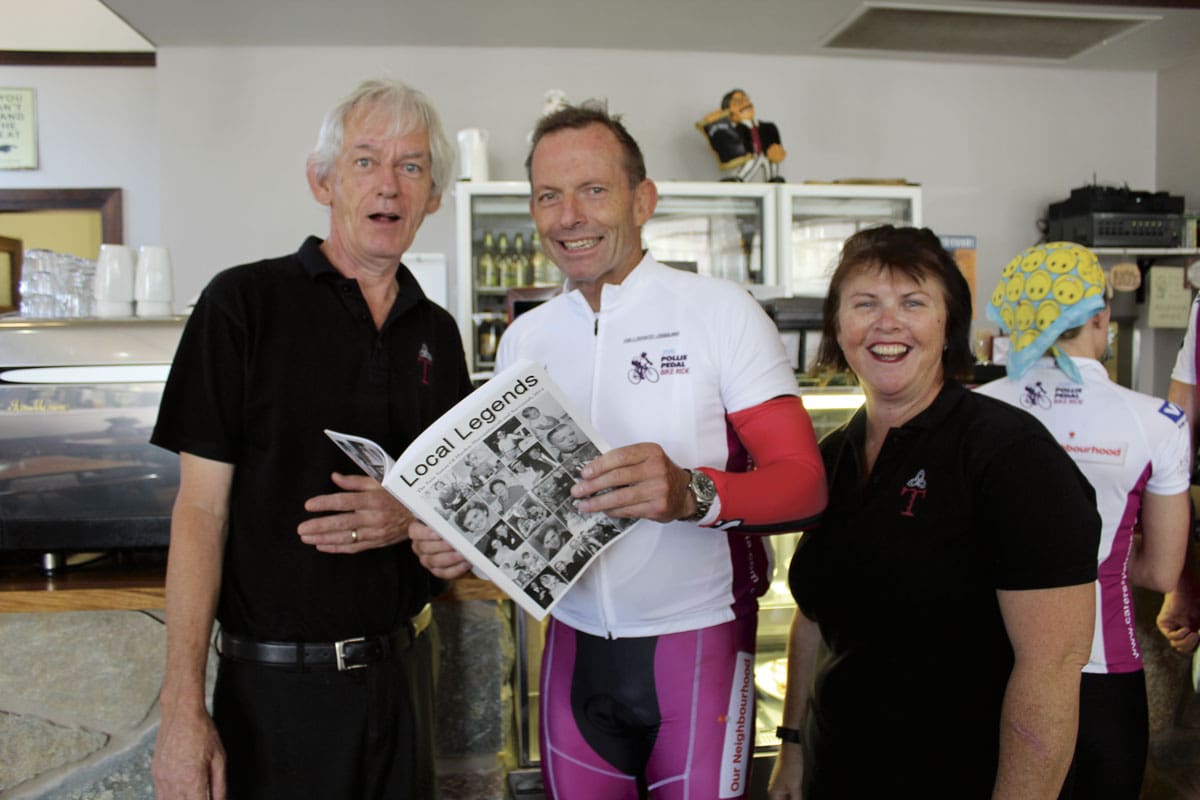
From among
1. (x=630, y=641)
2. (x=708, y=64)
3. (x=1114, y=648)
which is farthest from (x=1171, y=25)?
(x=630, y=641)

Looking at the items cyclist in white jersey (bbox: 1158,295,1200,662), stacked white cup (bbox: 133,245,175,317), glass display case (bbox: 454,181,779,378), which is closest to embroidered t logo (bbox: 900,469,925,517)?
cyclist in white jersey (bbox: 1158,295,1200,662)

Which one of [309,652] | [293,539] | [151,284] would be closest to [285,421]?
[293,539]

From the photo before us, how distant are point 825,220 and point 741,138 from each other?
66 cm

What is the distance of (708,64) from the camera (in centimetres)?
488

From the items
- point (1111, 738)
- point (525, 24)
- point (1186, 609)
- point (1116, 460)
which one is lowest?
point (1111, 738)

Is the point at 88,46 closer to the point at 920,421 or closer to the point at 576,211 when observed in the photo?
the point at 576,211

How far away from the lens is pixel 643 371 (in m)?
1.40

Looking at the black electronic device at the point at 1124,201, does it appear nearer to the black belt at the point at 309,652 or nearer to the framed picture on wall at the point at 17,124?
the black belt at the point at 309,652

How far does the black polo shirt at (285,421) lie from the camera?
126cm

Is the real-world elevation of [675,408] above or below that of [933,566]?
above

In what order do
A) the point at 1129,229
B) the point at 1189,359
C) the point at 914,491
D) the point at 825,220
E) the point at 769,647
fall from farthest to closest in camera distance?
the point at 1129,229 < the point at 825,220 < the point at 769,647 < the point at 1189,359 < the point at 914,491

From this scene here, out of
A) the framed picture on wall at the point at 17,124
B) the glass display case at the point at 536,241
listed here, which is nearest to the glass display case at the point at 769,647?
the glass display case at the point at 536,241

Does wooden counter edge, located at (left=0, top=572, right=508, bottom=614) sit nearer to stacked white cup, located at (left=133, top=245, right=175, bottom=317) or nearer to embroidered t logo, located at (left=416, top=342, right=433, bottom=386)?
stacked white cup, located at (left=133, top=245, right=175, bottom=317)

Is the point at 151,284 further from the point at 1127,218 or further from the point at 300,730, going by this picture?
the point at 1127,218
